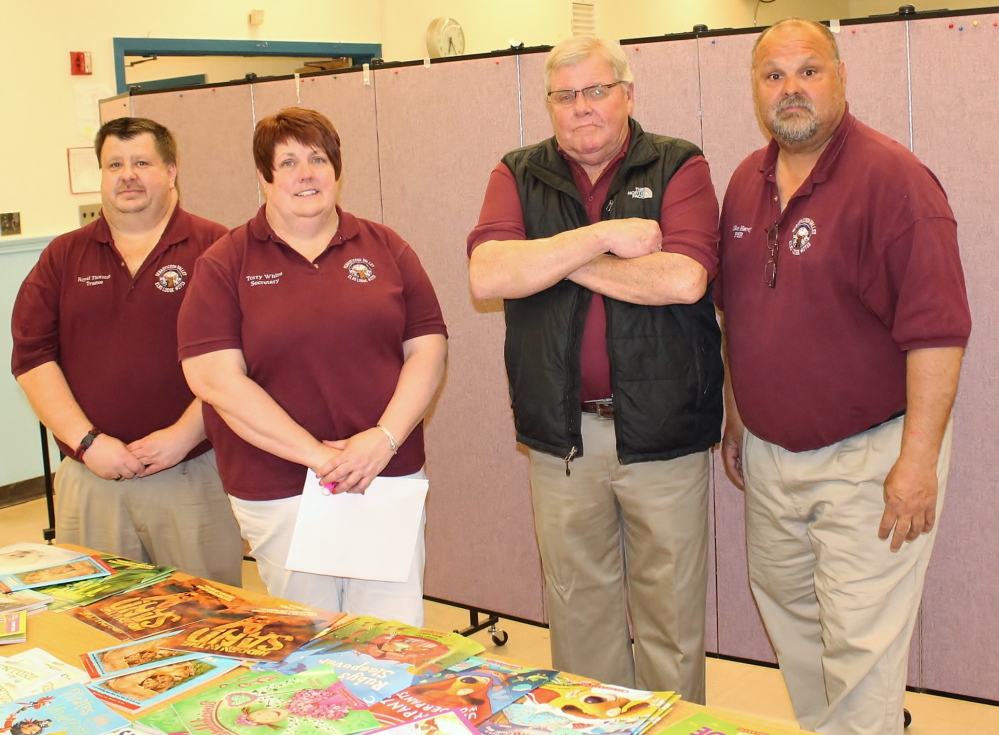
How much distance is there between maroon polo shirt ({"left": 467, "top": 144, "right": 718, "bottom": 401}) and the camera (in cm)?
220

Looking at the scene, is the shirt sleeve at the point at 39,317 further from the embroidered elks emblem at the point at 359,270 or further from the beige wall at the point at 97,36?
the beige wall at the point at 97,36

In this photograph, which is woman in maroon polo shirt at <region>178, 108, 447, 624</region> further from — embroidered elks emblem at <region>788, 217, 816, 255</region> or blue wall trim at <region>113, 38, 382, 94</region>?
blue wall trim at <region>113, 38, 382, 94</region>

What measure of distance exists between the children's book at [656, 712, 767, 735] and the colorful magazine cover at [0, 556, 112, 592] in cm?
129

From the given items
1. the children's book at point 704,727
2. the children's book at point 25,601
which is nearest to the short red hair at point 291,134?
the children's book at point 25,601

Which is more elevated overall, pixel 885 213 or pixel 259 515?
pixel 885 213

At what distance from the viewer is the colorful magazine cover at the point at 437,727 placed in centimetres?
137

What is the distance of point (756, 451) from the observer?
230 cm

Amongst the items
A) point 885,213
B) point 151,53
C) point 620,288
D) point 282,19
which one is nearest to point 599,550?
point 620,288

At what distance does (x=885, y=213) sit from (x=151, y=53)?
518 centimetres

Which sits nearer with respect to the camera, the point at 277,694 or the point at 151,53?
the point at 277,694

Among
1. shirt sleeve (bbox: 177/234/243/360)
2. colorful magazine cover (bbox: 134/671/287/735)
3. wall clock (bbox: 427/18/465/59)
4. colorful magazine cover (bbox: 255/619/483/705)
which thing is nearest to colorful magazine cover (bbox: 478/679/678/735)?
colorful magazine cover (bbox: 255/619/483/705)

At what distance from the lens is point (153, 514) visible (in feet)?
8.50

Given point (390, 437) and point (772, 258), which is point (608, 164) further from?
point (390, 437)

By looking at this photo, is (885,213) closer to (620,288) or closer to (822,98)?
(822,98)
